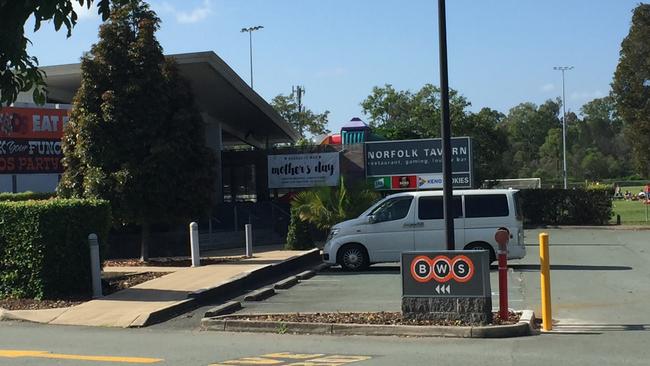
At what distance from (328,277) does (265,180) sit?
1430 cm

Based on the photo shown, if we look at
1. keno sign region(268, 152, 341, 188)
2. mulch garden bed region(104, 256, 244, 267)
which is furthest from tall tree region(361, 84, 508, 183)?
mulch garden bed region(104, 256, 244, 267)


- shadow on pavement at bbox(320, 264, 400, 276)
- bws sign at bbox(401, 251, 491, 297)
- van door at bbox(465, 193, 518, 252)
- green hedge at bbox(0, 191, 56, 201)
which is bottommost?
shadow on pavement at bbox(320, 264, 400, 276)

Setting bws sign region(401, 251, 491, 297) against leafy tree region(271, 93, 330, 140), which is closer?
bws sign region(401, 251, 491, 297)

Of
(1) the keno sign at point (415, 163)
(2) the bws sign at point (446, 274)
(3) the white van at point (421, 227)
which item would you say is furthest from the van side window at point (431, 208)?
(1) the keno sign at point (415, 163)

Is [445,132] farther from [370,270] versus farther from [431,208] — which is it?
[370,270]

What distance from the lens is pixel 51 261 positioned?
1339 cm

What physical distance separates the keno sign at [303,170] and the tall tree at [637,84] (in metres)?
29.9

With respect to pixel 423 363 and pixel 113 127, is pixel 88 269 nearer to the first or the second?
pixel 113 127

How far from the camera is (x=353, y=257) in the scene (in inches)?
688

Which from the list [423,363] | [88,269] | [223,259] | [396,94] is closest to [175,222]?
[223,259]

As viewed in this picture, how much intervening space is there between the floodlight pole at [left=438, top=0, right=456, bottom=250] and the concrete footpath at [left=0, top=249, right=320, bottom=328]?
16.8 feet

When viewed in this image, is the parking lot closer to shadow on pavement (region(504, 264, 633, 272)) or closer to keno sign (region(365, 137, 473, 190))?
shadow on pavement (region(504, 264, 633, 272))

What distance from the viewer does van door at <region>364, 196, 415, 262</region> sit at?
17078 millimetres

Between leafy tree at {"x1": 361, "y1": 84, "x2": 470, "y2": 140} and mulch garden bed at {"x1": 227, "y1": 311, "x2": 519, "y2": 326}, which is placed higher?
leafy tree at {"x1": 361, "y1": 84, "x2": 470, "y2": 140}
